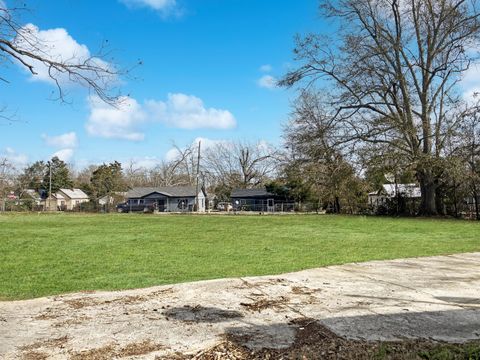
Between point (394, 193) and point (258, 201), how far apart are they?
3084 centimetres

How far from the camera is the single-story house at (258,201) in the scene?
2124 inches

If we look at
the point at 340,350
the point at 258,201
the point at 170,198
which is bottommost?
the point at 340,350

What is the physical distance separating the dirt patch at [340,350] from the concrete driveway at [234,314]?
0.34ft

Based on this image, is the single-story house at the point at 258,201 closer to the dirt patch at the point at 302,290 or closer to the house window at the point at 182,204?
the house window at the point at 182,204

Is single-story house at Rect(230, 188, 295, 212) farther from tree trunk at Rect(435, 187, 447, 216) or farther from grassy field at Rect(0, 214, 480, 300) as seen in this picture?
grassy field at Rect(0, 214, 480, 300)

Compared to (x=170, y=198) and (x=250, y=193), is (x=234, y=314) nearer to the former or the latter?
(x=250, y=193)

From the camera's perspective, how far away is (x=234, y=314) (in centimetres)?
429

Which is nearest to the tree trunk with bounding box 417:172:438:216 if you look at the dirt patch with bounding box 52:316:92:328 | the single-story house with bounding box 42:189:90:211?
the dirt patch with bounding box 52:316:92:328

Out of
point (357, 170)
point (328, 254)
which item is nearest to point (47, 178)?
point (357, 170)

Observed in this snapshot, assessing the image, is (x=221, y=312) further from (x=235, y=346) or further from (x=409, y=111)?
(x=409, y=111)

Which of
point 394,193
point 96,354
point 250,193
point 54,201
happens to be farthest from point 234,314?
point 54,201

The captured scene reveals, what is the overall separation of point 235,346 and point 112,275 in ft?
13.2

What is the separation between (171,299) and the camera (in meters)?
4.94

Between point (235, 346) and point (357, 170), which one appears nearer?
point (235, 346)
